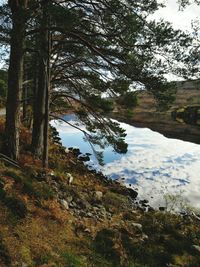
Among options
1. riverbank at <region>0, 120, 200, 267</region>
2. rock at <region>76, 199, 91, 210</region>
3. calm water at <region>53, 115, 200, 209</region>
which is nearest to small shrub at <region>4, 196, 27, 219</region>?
riverbank at <region>0, 120, 200, 267</region>

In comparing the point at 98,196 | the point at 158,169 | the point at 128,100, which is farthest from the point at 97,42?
the point at 158,169

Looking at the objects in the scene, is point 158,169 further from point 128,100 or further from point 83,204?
point 83,204

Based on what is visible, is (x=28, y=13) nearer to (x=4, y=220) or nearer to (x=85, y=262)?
(x=4, y=220)

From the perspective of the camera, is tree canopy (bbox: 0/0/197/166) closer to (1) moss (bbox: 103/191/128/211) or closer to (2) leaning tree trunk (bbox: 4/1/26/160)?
(2) leaning tree trunk (bbox: 4/1/26/160)

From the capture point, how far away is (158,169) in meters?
27.0

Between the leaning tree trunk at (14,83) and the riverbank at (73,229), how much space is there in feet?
2.91

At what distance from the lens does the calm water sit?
67.1 feet

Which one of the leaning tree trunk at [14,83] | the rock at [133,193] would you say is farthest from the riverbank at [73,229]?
the rock at [133,193]

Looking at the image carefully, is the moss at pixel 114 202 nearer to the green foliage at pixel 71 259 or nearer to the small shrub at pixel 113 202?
the small shrub at pixel 113 202

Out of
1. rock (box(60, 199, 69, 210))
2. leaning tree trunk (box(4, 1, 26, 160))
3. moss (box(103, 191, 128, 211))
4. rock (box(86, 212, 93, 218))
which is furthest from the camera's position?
moss (box(103, 191, 128, 211))

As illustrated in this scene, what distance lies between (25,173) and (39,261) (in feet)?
17.1

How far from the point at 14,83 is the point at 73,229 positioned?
5.63 meters

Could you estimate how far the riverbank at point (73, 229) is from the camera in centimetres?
785

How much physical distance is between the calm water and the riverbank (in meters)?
5.55
